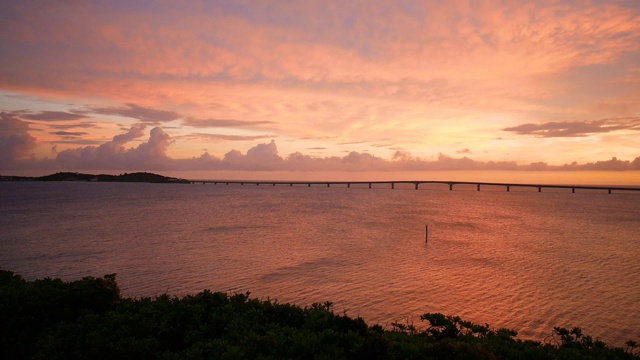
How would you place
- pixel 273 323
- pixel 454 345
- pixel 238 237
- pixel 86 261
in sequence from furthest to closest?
1. pixel 238 237
2. pixel 86 261
3. pixel 273 323
4. pixel 454 345

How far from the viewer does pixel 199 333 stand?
457 inches

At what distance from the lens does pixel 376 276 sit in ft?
98.4

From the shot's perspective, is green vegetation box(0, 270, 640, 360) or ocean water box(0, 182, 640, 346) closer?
green vegetation box(0, 270, 640, 360)

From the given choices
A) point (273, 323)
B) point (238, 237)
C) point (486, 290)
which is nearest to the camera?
point (273, 323)

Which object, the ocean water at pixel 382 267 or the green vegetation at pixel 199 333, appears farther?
the ocean water at pixel 382 267

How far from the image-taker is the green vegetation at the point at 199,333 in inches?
400

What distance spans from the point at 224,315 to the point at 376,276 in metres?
19.4

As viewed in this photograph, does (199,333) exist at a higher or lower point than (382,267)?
higher

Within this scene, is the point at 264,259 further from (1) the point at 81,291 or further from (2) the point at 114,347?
(2) the point at 114,347

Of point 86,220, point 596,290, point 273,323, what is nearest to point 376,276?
point 596,290

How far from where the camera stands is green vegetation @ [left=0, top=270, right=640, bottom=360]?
33.4 feet

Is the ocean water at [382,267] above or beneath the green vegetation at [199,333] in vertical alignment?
beneath

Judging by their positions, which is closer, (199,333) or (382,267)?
(199,333)

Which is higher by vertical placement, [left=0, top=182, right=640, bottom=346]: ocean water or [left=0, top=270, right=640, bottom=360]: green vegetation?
[left=0, top=270, right=640, bottom=360]: green vegetation
